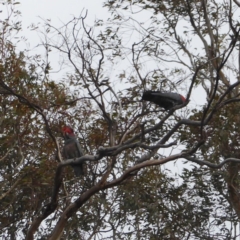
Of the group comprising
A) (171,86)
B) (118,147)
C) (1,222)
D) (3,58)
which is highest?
(3,58)

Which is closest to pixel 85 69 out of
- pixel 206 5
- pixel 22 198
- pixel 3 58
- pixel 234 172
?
pixel 3 58

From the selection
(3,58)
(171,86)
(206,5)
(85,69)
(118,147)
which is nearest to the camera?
(118,147)

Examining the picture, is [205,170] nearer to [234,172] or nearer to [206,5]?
[234,172]

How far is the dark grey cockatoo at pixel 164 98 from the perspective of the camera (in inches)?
362

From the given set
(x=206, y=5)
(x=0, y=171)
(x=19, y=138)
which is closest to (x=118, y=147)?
(x=19, y=138)

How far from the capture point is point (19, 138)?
1182 centimetres

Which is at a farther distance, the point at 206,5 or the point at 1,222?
the point at 206,5

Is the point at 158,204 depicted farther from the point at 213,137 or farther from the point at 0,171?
the point at 0,171

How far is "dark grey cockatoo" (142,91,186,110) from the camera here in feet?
30.2

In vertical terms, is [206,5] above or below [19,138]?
above

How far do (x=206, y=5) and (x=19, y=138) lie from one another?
5.00m

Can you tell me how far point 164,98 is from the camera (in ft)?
30.6

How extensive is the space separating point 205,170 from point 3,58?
4274mm

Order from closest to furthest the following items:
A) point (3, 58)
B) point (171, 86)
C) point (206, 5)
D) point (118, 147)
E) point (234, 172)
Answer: point (118, 147) < point (171, 86) < point (3, 58) < point (234, 172) < point (206, 5)
